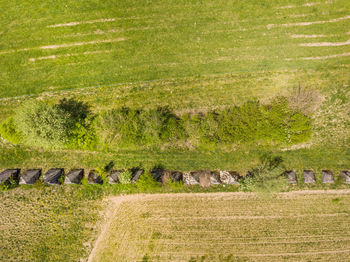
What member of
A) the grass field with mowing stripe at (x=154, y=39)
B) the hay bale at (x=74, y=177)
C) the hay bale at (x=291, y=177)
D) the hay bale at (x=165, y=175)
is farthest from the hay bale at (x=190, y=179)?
the hay bale at (x=74, y=177)

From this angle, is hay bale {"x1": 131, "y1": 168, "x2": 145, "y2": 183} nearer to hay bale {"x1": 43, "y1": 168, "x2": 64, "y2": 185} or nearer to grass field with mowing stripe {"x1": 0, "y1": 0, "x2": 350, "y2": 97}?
hay bale {"x1": 43, "y1": 168, "x2": 64, "y2": 185}

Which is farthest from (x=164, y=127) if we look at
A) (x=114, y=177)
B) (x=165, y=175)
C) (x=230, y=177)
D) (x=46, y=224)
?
(x=46, y=224)

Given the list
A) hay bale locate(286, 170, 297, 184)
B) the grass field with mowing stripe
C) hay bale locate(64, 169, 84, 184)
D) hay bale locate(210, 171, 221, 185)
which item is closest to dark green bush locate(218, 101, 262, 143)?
hay bale locate(210, 171, 221, 185)

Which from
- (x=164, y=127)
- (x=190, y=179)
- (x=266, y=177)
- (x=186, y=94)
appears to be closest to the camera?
(x=266, y=177)

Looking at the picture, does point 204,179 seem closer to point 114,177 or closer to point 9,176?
point 114,177

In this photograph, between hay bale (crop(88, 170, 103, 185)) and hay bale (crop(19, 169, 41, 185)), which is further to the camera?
hay bale (crop(88, 170, 103, 185))

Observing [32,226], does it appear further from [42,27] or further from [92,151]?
[42,27]

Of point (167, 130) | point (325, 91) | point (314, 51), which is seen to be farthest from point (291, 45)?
point (167, 130)
